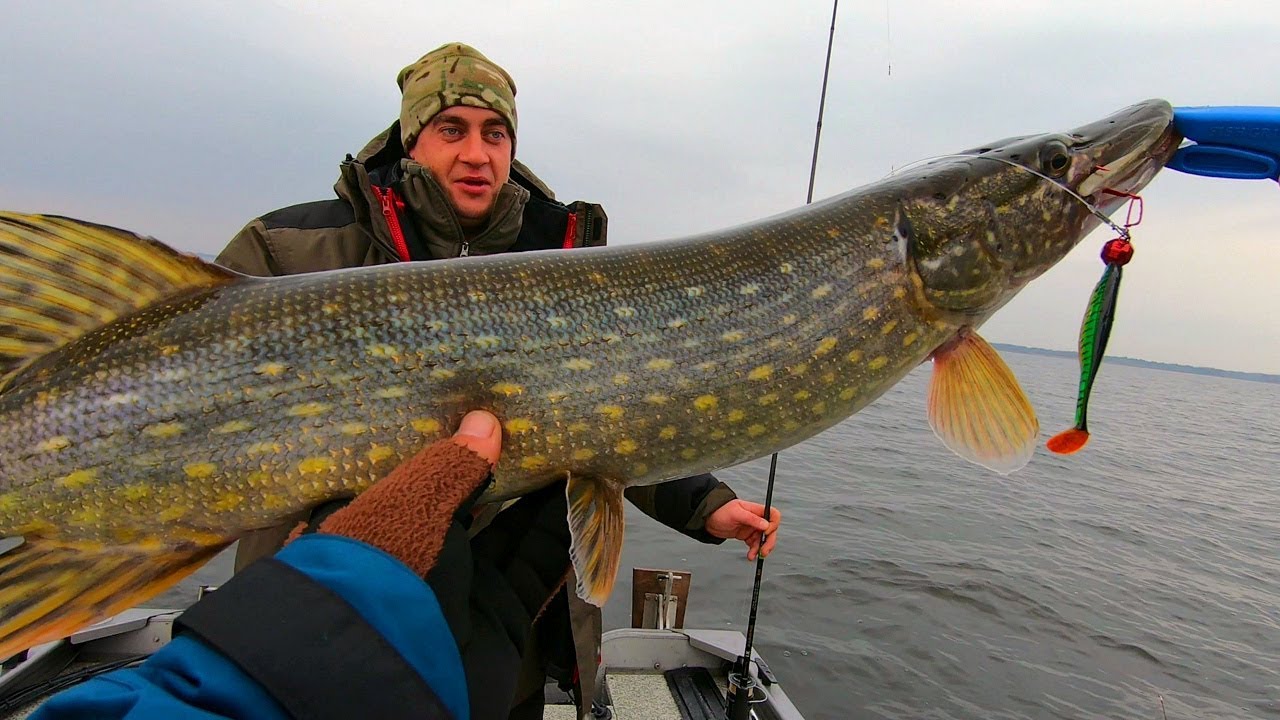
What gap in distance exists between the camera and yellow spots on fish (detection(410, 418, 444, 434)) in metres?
1.56

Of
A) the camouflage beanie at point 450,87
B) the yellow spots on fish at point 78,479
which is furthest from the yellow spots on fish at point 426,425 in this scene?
the camouflage beanie at point 450,87

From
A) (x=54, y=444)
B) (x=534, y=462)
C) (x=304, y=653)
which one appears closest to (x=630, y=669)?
(x=534, y=462)

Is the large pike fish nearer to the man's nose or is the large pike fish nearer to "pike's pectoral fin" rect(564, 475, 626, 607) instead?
"pike's pectoral fin" rect(564, 475, 626, 607)

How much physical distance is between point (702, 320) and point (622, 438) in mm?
392

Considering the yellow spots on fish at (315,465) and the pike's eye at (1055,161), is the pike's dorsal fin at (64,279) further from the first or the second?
the pike's eye at (1055,161)

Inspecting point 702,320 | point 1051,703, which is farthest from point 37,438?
point 1051,703

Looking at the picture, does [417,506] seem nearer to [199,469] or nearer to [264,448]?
[264,448]

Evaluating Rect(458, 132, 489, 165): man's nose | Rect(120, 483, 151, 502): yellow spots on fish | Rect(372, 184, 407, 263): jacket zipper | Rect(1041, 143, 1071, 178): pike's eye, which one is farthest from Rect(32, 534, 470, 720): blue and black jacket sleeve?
Rect(1041, 143, 1071, 178): pike's eye

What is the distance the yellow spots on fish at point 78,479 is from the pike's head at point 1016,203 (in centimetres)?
216

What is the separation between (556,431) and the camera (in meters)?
1.66

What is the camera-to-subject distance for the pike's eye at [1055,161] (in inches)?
78.6

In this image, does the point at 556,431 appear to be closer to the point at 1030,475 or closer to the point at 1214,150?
the point at 1214,150

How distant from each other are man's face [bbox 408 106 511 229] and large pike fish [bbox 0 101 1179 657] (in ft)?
1.90

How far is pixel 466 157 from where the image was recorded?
89.9 inches
